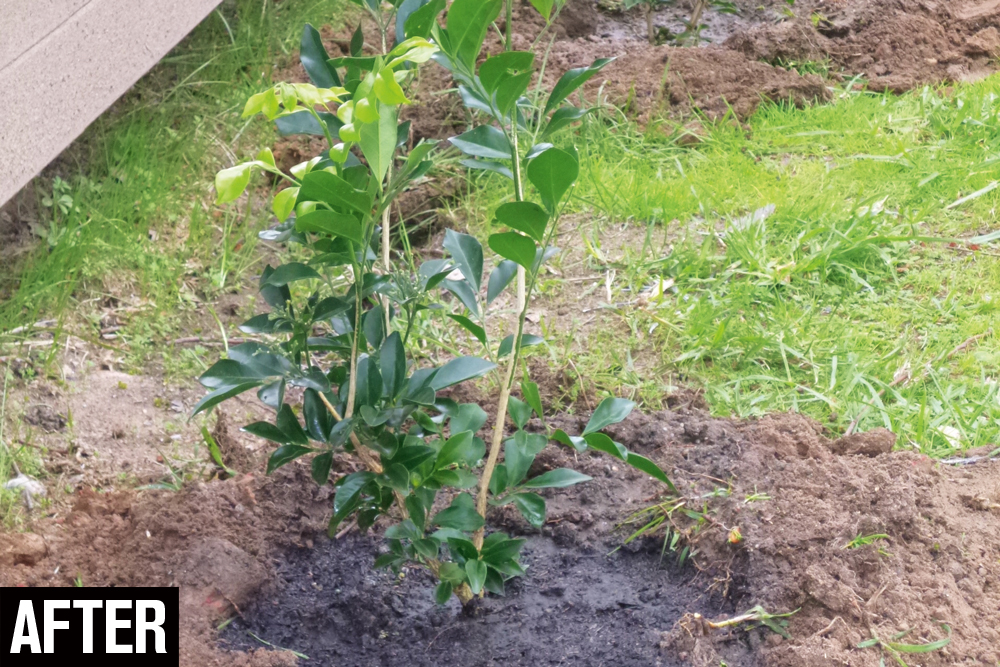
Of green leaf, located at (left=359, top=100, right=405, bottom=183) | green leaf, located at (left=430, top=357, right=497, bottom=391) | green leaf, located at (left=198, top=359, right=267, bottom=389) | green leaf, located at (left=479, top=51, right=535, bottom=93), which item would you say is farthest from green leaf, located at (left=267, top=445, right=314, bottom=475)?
green leaf, located at (left=479, top=51, right=535, bottom=93)

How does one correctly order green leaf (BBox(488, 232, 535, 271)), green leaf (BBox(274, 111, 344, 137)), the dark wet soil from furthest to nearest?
the dark wet soil
green leaf (BBox(274, 111, 344, 137))
green leaf (BBox(488, 232, 535, 271))

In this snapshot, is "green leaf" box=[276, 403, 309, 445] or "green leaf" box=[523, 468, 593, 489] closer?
"green leaf" box=[276, 403, 309, 445]

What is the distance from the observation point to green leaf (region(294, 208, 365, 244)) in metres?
1.46

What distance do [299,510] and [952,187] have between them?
2705 mm

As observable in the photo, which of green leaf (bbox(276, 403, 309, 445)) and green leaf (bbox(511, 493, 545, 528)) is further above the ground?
green leaf (bbox(276, 403, 309, 445))

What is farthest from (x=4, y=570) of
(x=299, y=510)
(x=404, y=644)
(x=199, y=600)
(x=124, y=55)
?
(x=124, y=55)

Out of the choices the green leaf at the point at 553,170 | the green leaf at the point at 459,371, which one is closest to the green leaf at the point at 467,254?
the green leaf at the point at 459,371

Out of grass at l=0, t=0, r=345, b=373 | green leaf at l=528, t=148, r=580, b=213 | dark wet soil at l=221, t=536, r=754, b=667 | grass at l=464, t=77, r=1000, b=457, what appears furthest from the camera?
grass at l=0, t=0, r=345, b=373

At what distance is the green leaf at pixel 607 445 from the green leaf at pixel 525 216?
1.29 ft

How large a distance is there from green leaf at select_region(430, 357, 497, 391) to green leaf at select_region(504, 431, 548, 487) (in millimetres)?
172

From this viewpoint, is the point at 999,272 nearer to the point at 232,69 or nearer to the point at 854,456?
the point at 854,456

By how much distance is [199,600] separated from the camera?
1.98 meters

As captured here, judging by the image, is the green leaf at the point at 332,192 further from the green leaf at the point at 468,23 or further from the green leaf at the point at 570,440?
the green leaf at the point at 570,440

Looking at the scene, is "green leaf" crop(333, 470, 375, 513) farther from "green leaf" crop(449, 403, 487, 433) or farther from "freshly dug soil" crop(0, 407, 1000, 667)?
"freshly dug soil" crop(0, 407, 1000, 667)
